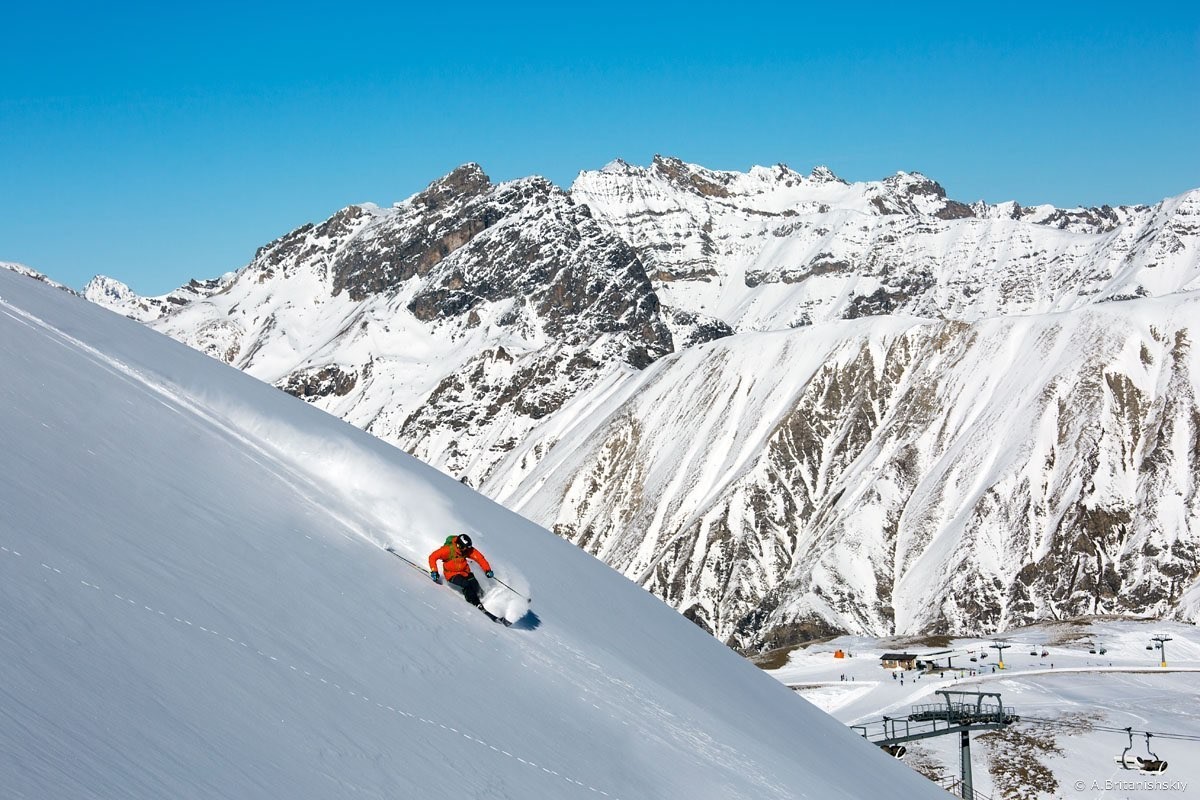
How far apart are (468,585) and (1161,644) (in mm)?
93920

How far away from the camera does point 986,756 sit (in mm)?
65250

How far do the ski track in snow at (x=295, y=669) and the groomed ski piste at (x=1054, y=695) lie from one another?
52541 mm

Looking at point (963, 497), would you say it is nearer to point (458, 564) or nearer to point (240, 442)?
point (240, 442)

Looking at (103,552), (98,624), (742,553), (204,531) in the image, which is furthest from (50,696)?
(742,553)

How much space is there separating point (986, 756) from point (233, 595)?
6055 cm

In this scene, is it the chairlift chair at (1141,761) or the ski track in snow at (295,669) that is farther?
the chairlift chair at (1141,761)

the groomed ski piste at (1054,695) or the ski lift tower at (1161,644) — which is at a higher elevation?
the ski lift tower at (1161,644)

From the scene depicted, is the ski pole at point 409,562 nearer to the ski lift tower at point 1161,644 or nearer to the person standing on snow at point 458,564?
the person standing on snow at point 458,564

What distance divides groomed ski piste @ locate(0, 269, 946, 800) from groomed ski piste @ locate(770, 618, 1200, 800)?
41741mm

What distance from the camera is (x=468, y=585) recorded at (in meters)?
17.0

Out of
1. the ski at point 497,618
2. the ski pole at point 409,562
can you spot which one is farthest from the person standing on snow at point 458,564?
the ski pole at point 409,562

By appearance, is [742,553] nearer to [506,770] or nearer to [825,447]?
Result: [825,447]

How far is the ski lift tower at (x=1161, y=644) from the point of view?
94.8m

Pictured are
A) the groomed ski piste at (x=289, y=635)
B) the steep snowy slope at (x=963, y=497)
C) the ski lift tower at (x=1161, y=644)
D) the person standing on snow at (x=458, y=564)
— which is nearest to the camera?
the groomed ski piste at (x=289, y=635)
